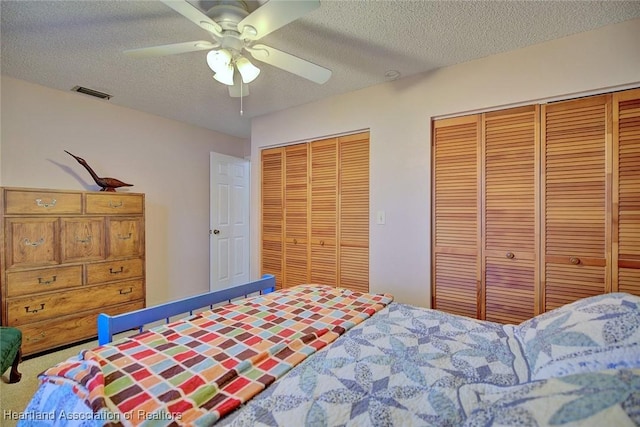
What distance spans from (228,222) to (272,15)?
3.13m

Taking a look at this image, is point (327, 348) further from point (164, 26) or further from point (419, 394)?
point (164, 26)

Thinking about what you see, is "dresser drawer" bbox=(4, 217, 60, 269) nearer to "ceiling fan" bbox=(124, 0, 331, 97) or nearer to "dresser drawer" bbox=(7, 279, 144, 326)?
"dresser drawer" bbox=(7, 279, 144, 326)

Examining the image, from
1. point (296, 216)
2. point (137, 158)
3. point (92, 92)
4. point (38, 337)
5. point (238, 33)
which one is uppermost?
point (92, 92)

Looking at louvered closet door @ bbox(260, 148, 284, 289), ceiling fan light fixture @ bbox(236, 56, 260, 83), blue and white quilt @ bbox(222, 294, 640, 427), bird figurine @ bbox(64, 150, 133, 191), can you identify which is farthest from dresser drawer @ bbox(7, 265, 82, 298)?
blue and white quilt @ bbox(222, 294, 640, 427)

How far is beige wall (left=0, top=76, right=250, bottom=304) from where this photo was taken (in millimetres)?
2482

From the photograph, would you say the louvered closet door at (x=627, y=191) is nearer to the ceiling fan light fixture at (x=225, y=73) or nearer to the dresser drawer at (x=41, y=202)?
the ceiling fan light fixture at (x=225, y=73)

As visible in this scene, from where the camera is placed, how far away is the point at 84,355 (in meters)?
1.06

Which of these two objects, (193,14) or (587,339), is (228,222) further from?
(587,339)

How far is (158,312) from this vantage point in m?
1.51

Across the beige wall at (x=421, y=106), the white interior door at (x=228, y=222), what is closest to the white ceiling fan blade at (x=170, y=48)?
the beige wall at (x=421, y=106)

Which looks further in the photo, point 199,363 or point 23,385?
point 23,385

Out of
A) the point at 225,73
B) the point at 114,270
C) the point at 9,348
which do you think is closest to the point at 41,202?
the point at 114,270

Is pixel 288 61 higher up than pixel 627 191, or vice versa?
pixel 288 61

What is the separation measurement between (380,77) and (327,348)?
2.16 metres
